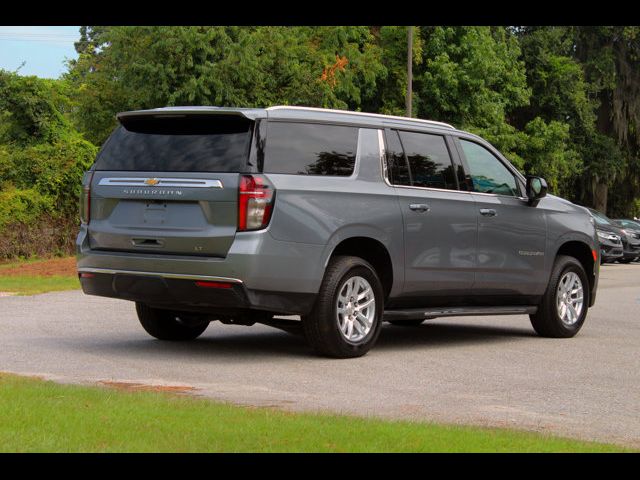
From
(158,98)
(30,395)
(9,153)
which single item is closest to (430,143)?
(30,395)

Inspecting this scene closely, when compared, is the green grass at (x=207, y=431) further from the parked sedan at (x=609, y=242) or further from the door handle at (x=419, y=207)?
the parked sedan at (x=609, y=242)

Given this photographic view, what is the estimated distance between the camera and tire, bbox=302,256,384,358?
10.9 meters

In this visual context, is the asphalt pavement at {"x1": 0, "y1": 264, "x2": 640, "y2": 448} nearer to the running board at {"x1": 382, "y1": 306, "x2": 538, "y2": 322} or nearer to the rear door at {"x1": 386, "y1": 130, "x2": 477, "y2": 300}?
the running board at {"x1": 382, "y1": 306, "x2": 538, "y2": 322}

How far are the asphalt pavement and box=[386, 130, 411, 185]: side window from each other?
162 cm

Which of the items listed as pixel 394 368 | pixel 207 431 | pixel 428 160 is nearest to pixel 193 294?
pixel 394 368

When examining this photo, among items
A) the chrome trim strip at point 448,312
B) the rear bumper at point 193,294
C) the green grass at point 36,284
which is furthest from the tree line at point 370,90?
the rear bumper at point 193,294

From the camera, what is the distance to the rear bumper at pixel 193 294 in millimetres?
10391

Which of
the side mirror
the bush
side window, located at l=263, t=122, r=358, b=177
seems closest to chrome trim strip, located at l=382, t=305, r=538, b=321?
the side mirror

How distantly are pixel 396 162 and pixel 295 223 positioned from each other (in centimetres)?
161

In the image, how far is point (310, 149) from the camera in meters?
11.1

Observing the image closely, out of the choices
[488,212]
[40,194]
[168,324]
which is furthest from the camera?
[40,194]

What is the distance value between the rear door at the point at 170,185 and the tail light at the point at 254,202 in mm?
62

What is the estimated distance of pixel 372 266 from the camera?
11625 millimetres

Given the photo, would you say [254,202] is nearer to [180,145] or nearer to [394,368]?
[180,145]
